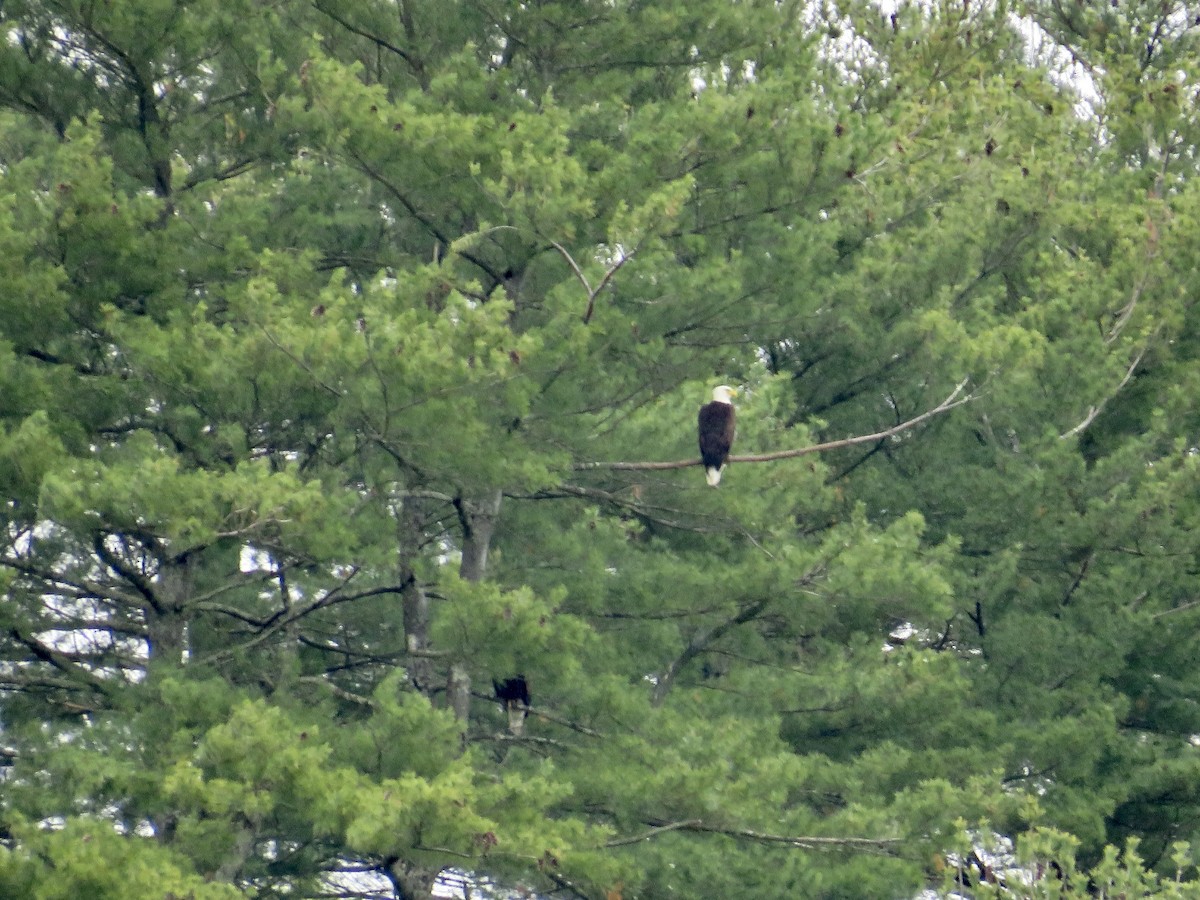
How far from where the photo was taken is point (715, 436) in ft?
34.5

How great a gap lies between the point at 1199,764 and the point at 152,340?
7.15 meters

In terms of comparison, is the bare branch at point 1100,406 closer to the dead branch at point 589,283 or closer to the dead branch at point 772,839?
the dead branch at point 772,839

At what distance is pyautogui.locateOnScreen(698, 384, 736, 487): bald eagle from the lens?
410 inches

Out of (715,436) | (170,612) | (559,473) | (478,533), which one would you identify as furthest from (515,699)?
(170,612)

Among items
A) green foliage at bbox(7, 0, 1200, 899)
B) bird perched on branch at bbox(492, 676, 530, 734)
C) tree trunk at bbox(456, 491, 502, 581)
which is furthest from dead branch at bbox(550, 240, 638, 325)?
bird perched on branch at bbox(492, 676, 530, 734)

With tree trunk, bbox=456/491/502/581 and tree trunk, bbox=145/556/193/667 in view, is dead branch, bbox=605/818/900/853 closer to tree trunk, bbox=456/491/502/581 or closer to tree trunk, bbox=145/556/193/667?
tree trunk, bbox=456/491/502/581

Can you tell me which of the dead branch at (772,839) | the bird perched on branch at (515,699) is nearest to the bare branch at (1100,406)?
the dead branch at (772,839)

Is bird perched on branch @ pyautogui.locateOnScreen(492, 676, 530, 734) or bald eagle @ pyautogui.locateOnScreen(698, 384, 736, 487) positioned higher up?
bald eagle @ pyautogui.locateOnScreen(698, 384, 736, 487)

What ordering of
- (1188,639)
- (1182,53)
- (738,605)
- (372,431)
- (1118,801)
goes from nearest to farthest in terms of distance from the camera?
1. (372,431)
2. (738,605)
3. (1118,801)
4. (1188,639)
5. (1182,53)

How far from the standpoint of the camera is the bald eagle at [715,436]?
10.4m

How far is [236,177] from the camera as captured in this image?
11.3 metres

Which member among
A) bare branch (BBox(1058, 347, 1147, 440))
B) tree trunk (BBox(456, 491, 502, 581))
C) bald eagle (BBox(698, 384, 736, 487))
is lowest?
tree trunk (BBox(456, 491, 502, 581))

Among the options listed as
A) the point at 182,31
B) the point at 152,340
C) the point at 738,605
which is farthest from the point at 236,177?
the point at 738,605

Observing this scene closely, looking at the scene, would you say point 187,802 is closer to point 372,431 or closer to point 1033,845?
point 372,431
